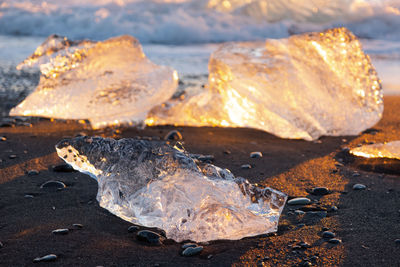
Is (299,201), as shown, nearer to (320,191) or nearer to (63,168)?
(320,191)

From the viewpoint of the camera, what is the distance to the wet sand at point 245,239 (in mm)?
1543

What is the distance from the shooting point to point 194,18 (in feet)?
50.9

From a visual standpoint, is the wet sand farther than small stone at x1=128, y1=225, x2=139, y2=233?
No

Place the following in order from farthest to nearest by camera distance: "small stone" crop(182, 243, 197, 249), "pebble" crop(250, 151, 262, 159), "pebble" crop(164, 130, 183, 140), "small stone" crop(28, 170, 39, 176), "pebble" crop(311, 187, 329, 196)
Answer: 1. "pebble" crop(164, 130, 183, 140)
2. "pebble" crop(250, 151, 262, 159)
3. "small stone" crop(28, 170, 39, 176)
4. "pebble" crop(311, 187, 329, 196)
5. "small stone" crop(182, 243, 197, 249)

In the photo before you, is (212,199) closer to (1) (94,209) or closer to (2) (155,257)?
(2) (155,257)

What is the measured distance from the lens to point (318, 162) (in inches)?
→ 110

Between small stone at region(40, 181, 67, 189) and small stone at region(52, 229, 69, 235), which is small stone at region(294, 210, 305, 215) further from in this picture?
small stone at region(40, 181, 67, 189)

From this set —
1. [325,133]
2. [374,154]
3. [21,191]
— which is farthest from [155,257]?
[325,133]

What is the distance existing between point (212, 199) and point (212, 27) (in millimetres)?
14090

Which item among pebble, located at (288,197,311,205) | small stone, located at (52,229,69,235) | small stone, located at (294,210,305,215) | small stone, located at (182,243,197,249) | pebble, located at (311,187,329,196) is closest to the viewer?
small stone, located at (182,243,197,249)

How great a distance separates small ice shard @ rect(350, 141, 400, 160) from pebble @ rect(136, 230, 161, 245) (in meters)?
1.69

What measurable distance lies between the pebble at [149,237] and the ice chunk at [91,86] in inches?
74.8

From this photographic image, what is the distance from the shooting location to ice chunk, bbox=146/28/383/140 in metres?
3.33

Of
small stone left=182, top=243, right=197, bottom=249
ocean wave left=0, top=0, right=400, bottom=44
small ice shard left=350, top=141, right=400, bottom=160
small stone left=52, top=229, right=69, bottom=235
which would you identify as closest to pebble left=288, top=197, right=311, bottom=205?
small stone left=182, top=243, right=197, bottom=249
